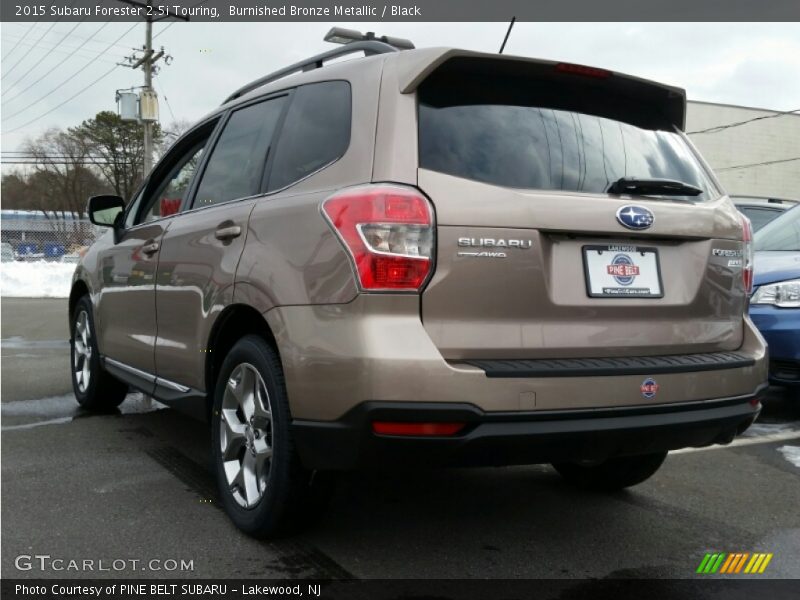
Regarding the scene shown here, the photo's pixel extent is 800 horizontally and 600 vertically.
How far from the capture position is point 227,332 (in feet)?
11.3

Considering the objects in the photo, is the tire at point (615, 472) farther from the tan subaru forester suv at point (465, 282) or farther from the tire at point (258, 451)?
the tire at point (258, 451)

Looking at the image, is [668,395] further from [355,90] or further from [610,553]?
[355,90]

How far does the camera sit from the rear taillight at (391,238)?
2.53 meters

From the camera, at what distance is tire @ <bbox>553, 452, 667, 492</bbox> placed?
3.72 m

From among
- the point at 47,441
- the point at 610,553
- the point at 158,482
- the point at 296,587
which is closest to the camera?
the point at 296,587

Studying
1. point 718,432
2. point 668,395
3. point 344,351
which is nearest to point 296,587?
point 344,351

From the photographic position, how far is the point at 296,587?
2703 mm

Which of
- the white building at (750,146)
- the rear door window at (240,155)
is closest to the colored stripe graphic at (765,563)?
the rear door window at (240,155)

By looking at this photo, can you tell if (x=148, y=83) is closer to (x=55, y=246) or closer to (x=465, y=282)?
(x=55, y=246)

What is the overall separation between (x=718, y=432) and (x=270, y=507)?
5.61 feet

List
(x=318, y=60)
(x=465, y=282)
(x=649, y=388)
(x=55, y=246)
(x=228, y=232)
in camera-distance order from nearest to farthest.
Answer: (x=465, y=282)
(x=649, y=388)
(x=228, y=232)
(x=318, y=60)
(x=55, y=246)

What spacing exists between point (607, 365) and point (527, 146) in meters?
0.84

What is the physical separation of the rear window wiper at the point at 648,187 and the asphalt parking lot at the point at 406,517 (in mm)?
1426

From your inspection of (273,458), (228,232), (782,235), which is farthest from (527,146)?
(782,235)
